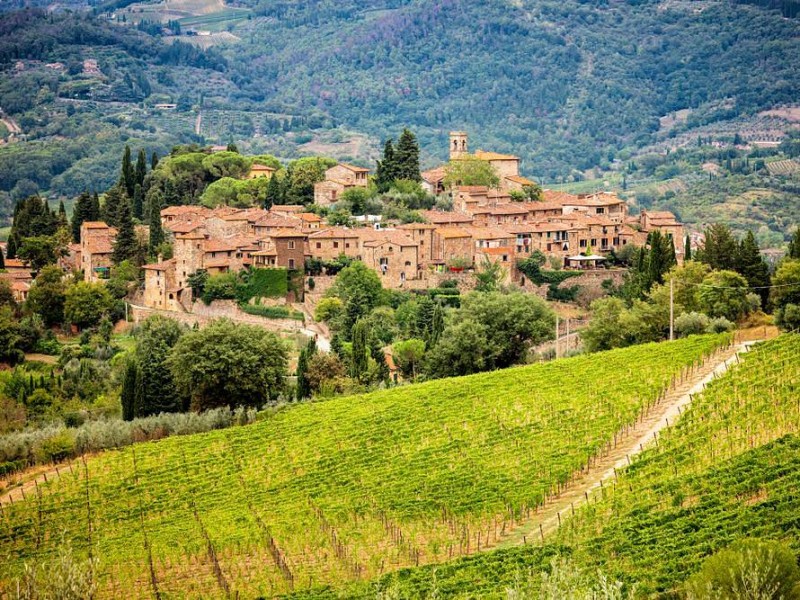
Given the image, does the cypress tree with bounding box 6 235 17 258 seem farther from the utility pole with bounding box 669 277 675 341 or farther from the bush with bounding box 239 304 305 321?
the utility pole with bounding box 669 277 675 341

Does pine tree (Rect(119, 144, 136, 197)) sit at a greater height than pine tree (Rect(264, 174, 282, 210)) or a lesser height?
greater

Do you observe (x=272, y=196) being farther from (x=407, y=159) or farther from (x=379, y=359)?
(x=379, y=359)

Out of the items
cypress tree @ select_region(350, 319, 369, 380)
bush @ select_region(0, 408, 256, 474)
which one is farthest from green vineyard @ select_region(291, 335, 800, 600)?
cypress tree @ select_region(350, 319, 369, 380)

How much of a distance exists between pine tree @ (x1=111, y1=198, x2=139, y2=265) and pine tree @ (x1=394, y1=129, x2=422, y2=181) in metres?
13.0

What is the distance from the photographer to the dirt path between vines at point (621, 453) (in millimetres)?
31500

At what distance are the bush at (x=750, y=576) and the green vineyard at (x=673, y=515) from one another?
1351 millimetres

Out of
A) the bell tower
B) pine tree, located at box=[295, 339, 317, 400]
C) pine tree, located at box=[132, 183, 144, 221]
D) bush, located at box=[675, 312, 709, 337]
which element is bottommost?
pine tree, located at box=[295, 339, 317, 400]

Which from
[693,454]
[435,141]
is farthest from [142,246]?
[435,141]

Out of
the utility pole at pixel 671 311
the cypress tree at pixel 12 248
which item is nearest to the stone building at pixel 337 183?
the cypress tree at pixel 12 248

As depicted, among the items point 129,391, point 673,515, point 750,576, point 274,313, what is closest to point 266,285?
point 274,313

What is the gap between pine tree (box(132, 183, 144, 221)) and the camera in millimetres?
72625

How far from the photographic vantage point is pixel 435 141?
652 feet

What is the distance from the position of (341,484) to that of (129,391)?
14.1m

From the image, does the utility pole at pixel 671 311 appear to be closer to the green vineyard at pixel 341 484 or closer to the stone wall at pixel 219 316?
the green vineyard at pixel 341 484
